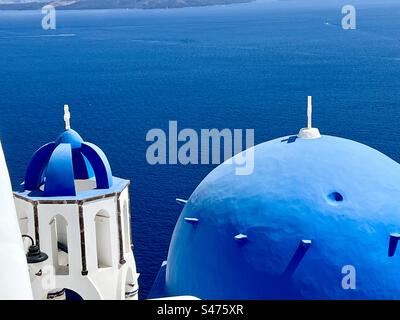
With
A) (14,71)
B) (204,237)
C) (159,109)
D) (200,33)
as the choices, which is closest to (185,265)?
(204,237)

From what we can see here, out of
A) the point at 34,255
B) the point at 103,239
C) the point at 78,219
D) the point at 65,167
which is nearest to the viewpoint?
the point at 34,255

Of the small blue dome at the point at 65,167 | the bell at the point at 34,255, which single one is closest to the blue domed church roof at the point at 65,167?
the small blue dome at the point at 65,167

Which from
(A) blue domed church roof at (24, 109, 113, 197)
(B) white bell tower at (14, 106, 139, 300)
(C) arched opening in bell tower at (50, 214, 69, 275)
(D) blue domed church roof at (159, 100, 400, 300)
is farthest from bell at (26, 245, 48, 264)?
(C) arched opening in bell tower at (50, 214, 69, 275)

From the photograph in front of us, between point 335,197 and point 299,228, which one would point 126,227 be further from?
point 335,197

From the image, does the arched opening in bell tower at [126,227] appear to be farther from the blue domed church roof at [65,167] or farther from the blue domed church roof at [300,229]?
the blue domed church roof at [300,229]

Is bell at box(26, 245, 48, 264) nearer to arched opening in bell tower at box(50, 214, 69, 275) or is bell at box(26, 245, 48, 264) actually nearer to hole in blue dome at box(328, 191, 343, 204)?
arched opening in bell tower at box(50, 214, 69, 275)

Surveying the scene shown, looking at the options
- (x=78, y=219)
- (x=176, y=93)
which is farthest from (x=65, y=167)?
(x=176, y=93)

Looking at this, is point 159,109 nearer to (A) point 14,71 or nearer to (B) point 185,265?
(A) point 14,71

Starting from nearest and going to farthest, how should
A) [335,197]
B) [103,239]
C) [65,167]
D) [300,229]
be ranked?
[300,229] < [335,197] < [65,167] < [103,239]
